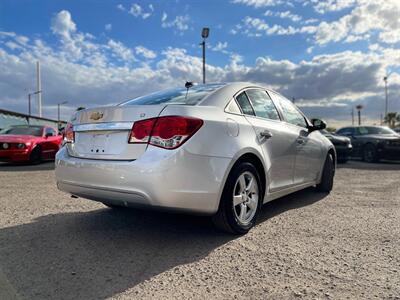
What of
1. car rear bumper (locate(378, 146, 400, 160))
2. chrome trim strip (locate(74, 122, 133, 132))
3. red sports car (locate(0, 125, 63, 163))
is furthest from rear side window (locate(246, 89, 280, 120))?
car rear bumper (locate(378, 146, 400, 160))

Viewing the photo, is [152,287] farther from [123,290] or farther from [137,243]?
[137,243]

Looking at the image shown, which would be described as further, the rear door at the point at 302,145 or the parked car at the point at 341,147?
the parked car at the point at 341,147

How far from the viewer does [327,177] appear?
5.91 metres

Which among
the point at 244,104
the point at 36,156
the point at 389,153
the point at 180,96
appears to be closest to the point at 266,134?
the point at 244,104

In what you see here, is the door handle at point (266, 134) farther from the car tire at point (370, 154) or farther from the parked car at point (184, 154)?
the car tire at point (370, 154)

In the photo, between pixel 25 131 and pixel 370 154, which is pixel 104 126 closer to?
pixel 25 131

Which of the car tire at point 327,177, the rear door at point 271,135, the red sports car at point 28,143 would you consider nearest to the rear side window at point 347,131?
the car tire at point 327,177

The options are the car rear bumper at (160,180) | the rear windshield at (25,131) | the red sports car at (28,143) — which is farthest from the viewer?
the rear windshield at (25,131)

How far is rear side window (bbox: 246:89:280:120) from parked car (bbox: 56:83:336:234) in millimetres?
18

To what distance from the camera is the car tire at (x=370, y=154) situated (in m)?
13.0

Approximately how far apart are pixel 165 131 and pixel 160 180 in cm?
41

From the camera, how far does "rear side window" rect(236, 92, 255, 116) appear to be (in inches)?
148

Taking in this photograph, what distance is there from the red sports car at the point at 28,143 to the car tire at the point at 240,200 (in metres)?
7.51

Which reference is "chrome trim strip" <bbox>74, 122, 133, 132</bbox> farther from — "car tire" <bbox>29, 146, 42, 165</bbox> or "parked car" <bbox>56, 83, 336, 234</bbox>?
"car tire" <bbox>29, 146, 42, 165</bbox>
